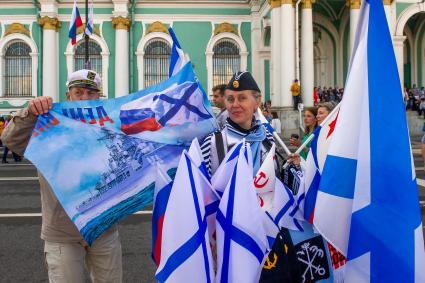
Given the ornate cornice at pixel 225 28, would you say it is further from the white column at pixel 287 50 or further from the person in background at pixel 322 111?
the person in background at pixel 322 111

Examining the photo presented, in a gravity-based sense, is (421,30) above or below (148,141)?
above

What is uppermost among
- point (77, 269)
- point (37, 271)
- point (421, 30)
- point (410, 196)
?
point (421, 30)

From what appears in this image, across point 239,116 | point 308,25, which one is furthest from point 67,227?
point 308,25

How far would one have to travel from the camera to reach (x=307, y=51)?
22625mm

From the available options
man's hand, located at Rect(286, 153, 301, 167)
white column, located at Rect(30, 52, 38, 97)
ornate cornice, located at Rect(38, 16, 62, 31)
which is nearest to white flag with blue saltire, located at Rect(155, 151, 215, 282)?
man's hand, located at Rect(286, 153, 301, 167)

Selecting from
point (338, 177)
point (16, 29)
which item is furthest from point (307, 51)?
point (338, 177)

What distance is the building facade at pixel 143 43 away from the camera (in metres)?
26.8

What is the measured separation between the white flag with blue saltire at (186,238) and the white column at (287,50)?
20.3 metres

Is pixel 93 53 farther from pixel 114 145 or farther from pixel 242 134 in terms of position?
pixel 242 134

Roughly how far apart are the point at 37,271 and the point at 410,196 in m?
3.94

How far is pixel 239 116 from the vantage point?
3070 millimetres

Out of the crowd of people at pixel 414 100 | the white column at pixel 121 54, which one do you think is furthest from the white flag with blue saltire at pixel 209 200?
the white column at pixel 121 54

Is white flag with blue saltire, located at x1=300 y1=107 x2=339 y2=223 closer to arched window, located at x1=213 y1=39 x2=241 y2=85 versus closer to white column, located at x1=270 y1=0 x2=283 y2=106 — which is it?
white column, located at x1=270 y1=0 x2=283 y2=106

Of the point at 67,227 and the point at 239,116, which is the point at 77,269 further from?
the point at 239,116
